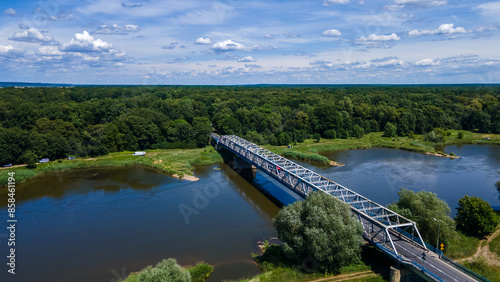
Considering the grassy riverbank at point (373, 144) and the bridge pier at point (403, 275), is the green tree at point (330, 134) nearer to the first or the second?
the grassy riverbank at point (373, 144)

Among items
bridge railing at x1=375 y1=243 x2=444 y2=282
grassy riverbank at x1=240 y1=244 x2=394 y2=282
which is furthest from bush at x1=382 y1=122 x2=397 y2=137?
bridge railing at x1=375 y1=243 x2=444 y2=282

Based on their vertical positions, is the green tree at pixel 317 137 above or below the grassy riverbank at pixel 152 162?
above

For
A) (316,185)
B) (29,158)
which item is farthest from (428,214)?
(29,158)

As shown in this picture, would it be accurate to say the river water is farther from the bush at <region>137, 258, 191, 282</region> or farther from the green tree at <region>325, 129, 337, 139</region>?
the green tree at <region>325, 129, 337, 139</region>

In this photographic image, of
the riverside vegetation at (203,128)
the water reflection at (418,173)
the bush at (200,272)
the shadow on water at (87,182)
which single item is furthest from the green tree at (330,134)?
the bush at (200,272)

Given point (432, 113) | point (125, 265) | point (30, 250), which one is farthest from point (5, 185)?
point (432, 113)
